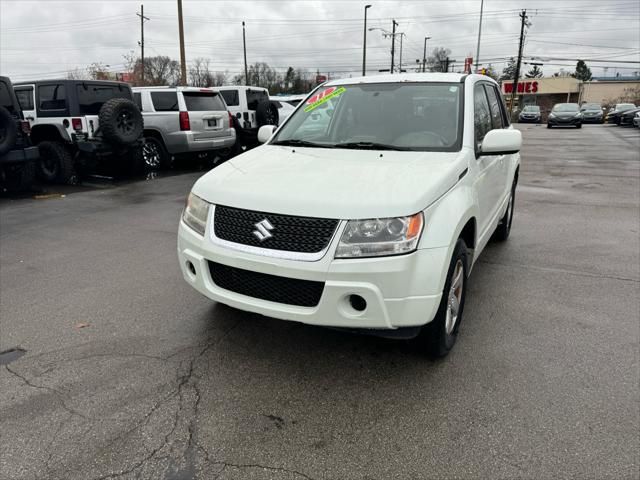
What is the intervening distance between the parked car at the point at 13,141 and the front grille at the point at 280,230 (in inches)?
284

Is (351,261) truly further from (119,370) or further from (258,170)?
(119,370)

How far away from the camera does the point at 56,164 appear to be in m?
10.4

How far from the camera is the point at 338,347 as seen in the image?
3.41 metres

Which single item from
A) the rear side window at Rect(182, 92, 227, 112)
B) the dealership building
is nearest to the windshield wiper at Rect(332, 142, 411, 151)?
the rear side window at Rect(182, 92, 227, 112)

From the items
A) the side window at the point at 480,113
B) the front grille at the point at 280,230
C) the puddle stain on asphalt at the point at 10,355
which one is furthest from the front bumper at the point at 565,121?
the puddle stain on asphalt at the point at 10,355

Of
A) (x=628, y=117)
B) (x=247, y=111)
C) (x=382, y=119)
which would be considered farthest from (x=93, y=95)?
(x=628, y=117)

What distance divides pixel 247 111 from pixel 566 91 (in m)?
67.6

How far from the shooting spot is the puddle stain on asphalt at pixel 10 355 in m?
3.27

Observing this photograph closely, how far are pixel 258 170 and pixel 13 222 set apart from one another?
565 centimetres

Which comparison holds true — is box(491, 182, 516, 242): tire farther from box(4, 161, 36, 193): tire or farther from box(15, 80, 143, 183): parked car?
box(4, 161, 36, 193): tire

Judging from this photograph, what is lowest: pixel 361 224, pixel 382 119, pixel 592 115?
pixel 592 115

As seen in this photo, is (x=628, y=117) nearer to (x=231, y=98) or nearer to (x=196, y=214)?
(x=231, y=98)

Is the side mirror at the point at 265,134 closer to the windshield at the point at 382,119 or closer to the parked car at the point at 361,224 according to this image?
the windshield at the point at 382,119

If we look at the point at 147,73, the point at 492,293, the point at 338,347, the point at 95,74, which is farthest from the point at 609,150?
the point at 147,73
